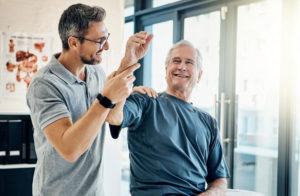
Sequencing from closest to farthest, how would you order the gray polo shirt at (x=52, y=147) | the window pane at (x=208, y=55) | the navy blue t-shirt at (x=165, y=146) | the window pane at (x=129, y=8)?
1. the gray polo shirt at (x=52, y=147)
2. the navy blue t-shirt at (x=165, y=146)
3. the window pane at (x=208, y=55)
4. the window pane at (x=129, y=8)

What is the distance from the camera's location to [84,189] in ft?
4.95

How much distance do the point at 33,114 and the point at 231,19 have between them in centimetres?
236

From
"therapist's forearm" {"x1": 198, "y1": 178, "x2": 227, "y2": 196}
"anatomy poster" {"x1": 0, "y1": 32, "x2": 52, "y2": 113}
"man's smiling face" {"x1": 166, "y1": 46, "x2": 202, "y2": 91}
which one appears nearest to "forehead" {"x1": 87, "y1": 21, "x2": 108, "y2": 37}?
"man's smiling face" {"x1": 166, "y1": 46, "x2": 202, "y2": 91}

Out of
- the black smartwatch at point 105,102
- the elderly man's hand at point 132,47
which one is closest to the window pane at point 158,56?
the elderly man's hand at point 132,47

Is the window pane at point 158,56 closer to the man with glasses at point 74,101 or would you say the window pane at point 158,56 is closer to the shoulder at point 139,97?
the shoulder at point 139,97

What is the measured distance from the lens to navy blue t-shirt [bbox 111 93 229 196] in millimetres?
1642

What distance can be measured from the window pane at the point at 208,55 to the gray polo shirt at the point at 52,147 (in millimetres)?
2017

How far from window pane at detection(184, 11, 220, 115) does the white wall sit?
2.72 ft

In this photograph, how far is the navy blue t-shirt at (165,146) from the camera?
1.64 meters

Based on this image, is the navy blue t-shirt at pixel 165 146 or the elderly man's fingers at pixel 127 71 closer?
the elderly man's fingers at pixel 127 71

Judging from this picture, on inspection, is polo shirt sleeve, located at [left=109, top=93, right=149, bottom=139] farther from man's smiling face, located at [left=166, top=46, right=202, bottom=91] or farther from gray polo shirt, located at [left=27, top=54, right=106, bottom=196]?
man's smiling face, located at [left=166, top=46, right=202, bottom=91]

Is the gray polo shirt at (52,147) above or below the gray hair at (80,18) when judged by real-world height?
below

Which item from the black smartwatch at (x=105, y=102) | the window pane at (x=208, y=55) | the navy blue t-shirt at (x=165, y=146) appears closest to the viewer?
the black smartwatch at (x=105, y=102)

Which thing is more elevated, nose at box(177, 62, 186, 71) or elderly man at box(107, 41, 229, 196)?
nose at box(177, 62, 186, 71)
